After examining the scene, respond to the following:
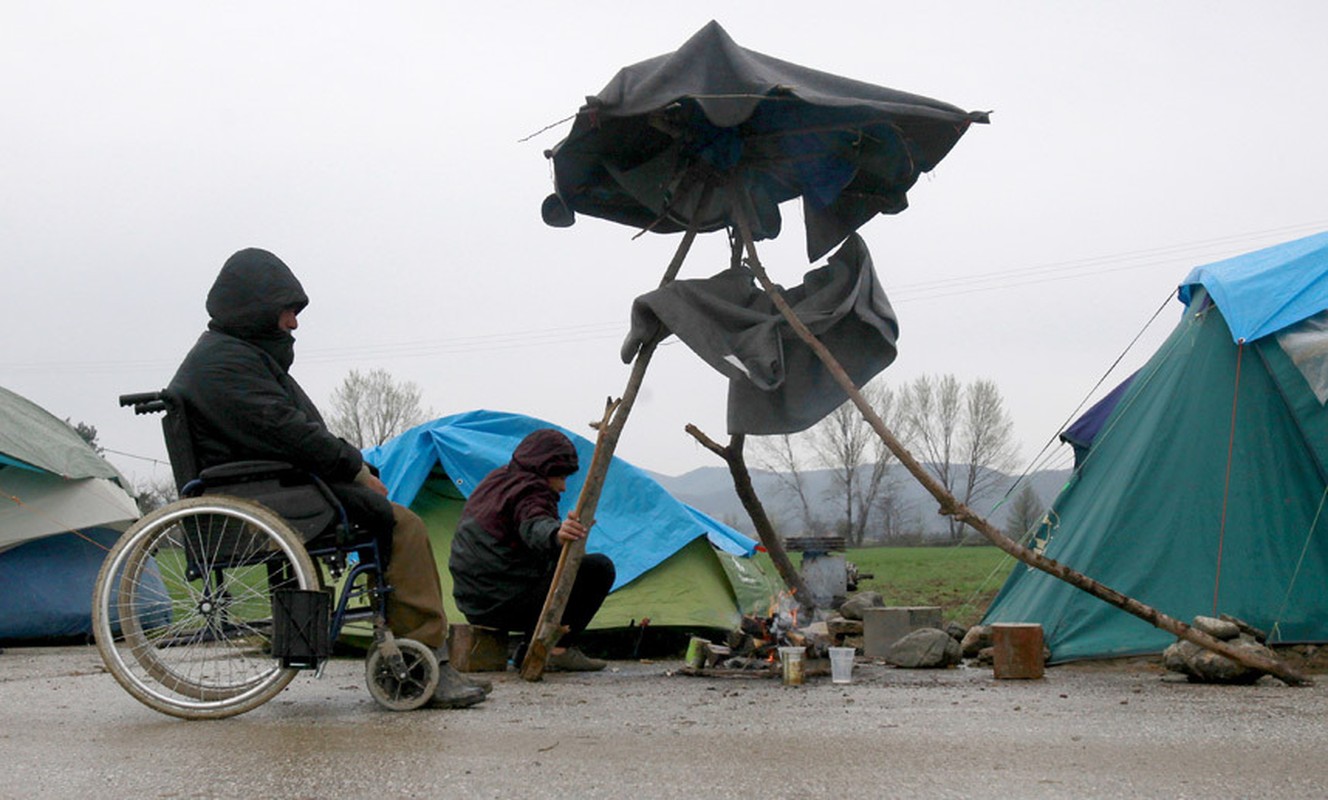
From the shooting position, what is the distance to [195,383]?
4.78m

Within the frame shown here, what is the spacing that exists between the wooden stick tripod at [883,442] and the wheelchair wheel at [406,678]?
52.2 inches

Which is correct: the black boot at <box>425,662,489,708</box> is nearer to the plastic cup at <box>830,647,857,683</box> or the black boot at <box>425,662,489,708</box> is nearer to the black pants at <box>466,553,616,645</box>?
the black pants at <box>466,553,616,645</box>

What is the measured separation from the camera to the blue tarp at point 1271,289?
6504 mm

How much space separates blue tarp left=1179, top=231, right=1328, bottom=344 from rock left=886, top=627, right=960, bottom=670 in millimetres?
2163

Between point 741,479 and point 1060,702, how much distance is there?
8.26ft

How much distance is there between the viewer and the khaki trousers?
15.9 feet

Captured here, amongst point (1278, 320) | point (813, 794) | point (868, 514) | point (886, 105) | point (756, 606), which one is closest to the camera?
point (813, 794)

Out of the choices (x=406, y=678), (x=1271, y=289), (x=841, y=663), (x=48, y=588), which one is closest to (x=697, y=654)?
(x=841, y=663)

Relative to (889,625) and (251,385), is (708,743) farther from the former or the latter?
(889,625)

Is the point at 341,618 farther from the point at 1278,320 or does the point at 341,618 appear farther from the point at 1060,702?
the point at 1278,320

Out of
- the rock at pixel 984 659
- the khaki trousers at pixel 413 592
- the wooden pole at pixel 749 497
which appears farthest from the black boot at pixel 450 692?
the rock at pixel 984 659

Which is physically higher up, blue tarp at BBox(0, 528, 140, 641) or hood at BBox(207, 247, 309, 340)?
hood at BBox(207, 247, 309, 340)

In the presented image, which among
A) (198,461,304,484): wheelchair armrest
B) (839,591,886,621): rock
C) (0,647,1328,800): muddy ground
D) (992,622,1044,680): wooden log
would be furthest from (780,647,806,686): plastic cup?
(839,591,886,621): rock

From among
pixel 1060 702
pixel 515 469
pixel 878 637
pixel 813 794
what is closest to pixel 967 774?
pixel 813 794
